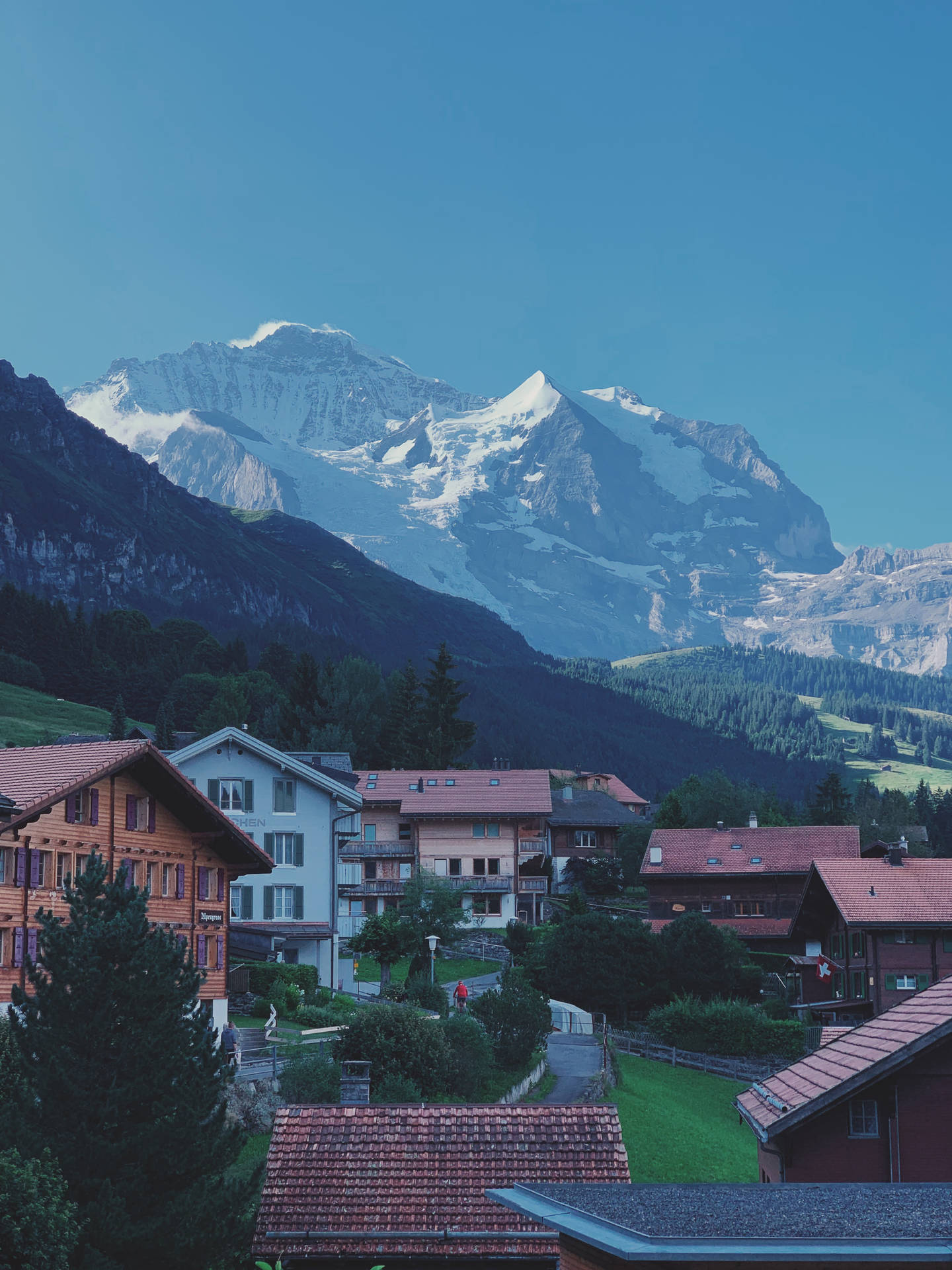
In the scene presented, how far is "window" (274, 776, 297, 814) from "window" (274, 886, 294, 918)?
3.69 metres

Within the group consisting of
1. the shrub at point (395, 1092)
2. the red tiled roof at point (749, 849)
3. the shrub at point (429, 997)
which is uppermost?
the red tiled roof at point (749, 849)

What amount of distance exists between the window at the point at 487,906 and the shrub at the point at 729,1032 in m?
31.7

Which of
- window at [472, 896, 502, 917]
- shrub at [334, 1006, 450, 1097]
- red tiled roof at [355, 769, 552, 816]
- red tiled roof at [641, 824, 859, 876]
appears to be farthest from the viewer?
red tiled roof at [355, 769, 552, 816]

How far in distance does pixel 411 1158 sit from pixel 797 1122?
681cm

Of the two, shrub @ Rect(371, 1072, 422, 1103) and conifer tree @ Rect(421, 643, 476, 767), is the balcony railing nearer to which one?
conifer tree @ Rect(421, 643, 476, 767)

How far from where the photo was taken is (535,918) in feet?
310

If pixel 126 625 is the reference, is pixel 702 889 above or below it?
below

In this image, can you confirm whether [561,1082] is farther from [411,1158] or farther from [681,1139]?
[411,1158]

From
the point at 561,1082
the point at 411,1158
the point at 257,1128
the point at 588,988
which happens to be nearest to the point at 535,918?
the point at 588,988

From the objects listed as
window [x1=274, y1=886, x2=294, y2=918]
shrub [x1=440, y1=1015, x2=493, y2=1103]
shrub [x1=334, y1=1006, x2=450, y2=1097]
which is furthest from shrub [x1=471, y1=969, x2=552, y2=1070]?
window [x1=274, y1=886, x2=294, y2=918]

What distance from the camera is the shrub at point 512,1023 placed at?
4366 cm

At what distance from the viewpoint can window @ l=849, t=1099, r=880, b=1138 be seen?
22.7 m

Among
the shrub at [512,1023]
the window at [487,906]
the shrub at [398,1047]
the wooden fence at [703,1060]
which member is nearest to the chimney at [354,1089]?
the shrub at [398,1047]

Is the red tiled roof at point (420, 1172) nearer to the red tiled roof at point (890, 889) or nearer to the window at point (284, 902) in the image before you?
the window at point (284, 902)
